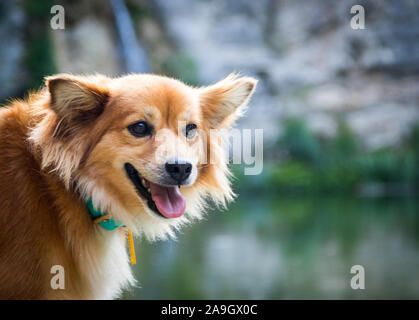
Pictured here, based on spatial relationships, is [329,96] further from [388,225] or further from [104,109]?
[104,109]

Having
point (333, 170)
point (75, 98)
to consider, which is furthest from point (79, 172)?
point (333, 170)

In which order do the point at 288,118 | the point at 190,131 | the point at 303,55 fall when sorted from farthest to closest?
the point at 303,55 → the point at 288,118 → the point at 190,131

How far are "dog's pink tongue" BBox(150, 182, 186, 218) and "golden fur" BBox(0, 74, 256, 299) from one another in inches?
3.2

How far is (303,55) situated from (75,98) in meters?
29.2

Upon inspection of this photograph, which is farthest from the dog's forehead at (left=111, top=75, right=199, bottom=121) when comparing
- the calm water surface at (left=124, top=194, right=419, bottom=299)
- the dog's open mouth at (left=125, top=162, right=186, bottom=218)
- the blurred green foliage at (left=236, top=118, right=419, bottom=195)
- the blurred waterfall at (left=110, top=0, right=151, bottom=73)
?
the blurred waterfall at (left=110, top=0, right=151, bottom=73)

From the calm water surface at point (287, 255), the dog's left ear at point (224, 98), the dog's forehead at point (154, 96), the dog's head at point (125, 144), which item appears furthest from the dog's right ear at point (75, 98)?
the calm water surface at point (287, 255)

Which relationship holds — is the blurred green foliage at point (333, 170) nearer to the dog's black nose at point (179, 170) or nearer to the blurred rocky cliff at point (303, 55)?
the blurred rocky cliff at point (303, 55)

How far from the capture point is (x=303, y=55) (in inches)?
1208

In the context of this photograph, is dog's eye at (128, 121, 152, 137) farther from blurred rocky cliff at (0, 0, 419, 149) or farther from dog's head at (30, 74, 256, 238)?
blurred rocky cliff at (0, 0, 419, 149)

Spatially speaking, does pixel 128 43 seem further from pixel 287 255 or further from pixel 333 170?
pixel 287 255

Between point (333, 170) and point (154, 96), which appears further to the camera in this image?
point (333, 170)

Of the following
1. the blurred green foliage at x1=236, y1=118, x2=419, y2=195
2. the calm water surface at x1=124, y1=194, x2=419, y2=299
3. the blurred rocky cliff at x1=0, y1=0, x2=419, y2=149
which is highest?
the blurred rocky cliff at x1=0, y1=0, x2=419, y2=149

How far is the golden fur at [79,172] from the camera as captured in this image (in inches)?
110

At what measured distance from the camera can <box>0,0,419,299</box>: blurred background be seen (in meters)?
12.8
